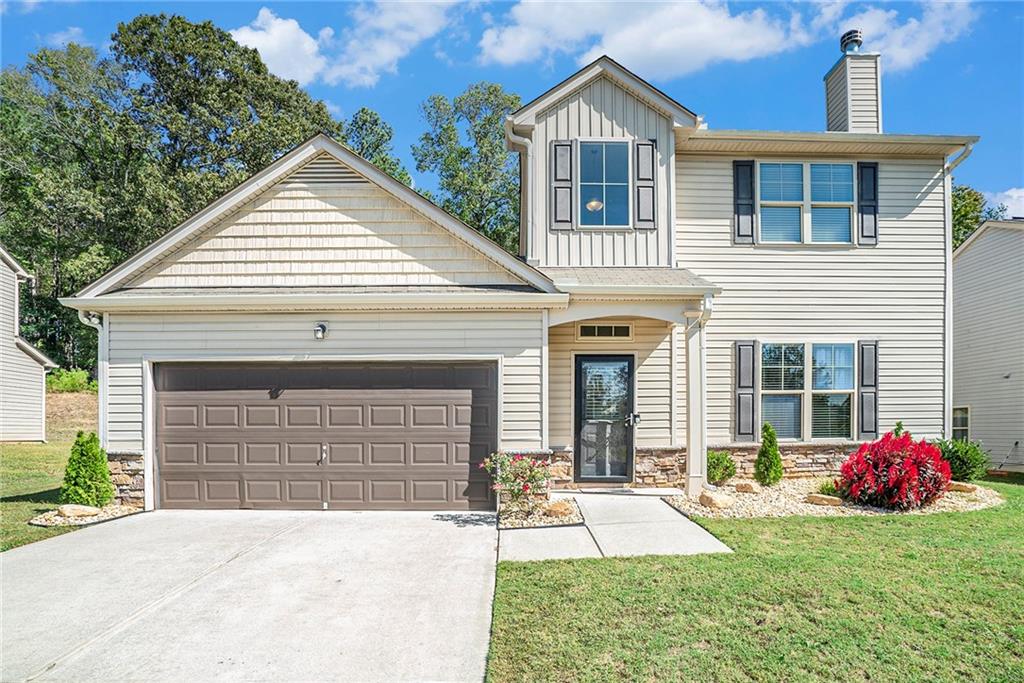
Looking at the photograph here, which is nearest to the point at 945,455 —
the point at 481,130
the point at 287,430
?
the point at 287,430

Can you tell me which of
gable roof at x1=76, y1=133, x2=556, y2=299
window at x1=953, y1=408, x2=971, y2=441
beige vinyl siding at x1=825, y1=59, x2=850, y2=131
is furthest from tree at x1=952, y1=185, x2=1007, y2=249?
gable roof at x1=76, y1=133, x2=556, y2=299

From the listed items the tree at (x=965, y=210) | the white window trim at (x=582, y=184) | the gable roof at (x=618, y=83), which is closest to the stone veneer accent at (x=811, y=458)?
the white window trim at (x=582, y=184)

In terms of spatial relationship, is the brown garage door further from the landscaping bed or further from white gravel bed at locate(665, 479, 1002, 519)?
white gravel bed at locate(665, 479, 1002, 519)

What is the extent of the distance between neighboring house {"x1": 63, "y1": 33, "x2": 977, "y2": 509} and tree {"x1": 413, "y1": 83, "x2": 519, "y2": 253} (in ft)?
48.1

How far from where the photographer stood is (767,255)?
10.6 m

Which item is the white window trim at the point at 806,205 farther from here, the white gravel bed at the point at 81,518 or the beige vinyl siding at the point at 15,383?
the beige vinyl siding at the point at 15,383

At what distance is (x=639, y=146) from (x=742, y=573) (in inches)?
275

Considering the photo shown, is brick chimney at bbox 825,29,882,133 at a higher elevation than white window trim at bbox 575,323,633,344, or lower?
higher

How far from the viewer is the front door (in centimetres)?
999

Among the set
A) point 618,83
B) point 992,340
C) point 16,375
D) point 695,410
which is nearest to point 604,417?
point 695,410

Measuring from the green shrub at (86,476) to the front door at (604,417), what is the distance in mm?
6710

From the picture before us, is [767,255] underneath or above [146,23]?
underneath

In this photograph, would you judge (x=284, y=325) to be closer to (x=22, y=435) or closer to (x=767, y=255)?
(x=767, y=255)

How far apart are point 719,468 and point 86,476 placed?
29.6 feet
